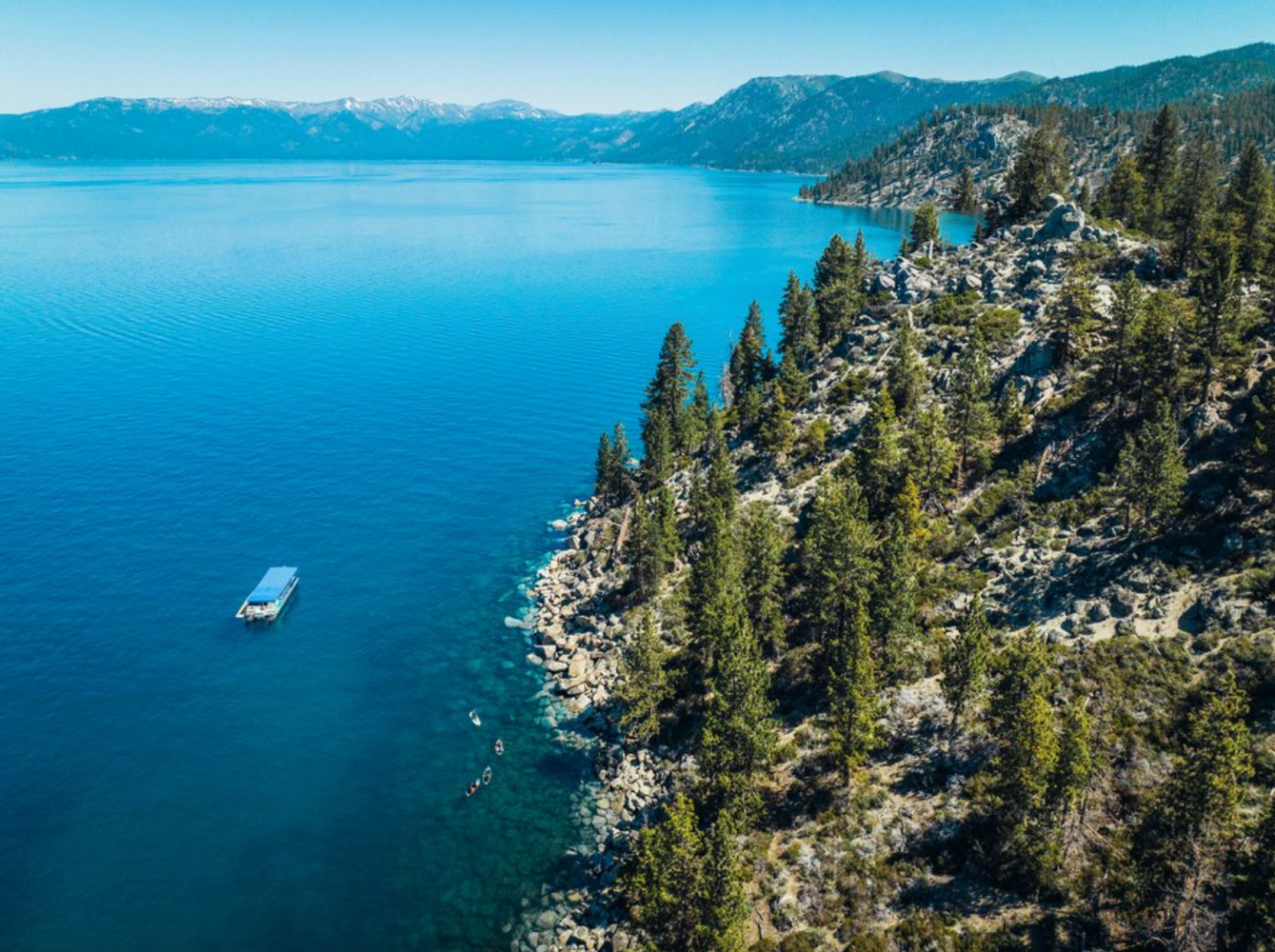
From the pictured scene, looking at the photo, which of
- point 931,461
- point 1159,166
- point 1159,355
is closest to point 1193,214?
point 1159,166

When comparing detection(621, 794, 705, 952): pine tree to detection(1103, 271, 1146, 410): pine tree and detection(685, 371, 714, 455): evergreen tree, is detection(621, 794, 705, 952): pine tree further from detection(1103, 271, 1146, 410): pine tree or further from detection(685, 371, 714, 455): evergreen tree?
detection(685, 371, 714, 455): evergreen tree

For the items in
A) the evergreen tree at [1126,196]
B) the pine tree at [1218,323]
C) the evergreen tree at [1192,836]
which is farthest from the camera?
the evergreen tree at [1126,196]

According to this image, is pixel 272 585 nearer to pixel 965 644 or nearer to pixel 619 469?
pixel 619 469

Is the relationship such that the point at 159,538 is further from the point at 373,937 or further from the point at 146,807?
the point at 373,937

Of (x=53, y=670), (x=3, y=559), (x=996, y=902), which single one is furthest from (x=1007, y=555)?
(x=3, y=559)

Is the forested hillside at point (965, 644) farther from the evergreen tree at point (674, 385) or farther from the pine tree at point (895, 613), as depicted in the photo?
the evergreen tree at point (674, 385)

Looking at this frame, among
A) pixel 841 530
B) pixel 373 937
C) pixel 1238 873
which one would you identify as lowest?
pixel 373 937

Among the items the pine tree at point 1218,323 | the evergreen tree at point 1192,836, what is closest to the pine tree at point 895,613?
the evergreen tree at point 1192,836
